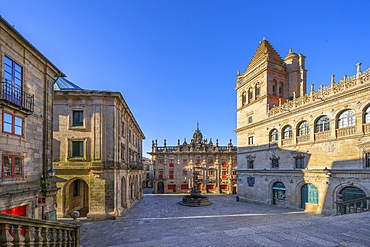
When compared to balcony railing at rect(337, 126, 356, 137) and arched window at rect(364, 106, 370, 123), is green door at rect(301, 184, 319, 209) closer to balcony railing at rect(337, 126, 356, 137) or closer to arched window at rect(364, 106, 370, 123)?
balcony railing at rect(337, 126, 356, 137)

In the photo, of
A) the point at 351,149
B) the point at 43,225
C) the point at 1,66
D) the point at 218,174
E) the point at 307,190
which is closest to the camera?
the point at 43,225

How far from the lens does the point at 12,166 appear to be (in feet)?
31.4

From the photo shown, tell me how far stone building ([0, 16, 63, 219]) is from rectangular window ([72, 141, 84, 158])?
6.97m

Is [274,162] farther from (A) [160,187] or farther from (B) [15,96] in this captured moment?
(A) [160,187]

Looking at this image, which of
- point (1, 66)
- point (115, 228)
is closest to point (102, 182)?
point (115, 228)

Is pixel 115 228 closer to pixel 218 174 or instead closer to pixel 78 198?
pixel 78 198

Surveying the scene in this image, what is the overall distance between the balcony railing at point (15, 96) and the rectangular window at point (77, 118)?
8.81 metres

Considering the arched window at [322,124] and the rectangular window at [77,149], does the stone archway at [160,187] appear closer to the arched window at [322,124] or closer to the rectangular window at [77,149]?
the rectangular window at [77,149]

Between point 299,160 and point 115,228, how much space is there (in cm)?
1936

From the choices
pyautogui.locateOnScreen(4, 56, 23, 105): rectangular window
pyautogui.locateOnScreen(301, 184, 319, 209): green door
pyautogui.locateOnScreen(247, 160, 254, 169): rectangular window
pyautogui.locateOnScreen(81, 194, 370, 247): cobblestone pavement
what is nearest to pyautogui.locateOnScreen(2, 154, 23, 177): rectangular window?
pyautogui.locateOnScreen(4, 56, 23, 105): rectangular window

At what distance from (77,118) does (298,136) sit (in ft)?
74.1

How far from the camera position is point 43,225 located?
214 inches

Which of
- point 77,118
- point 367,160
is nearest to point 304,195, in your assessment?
point 367,160

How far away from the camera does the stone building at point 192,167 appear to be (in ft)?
144
